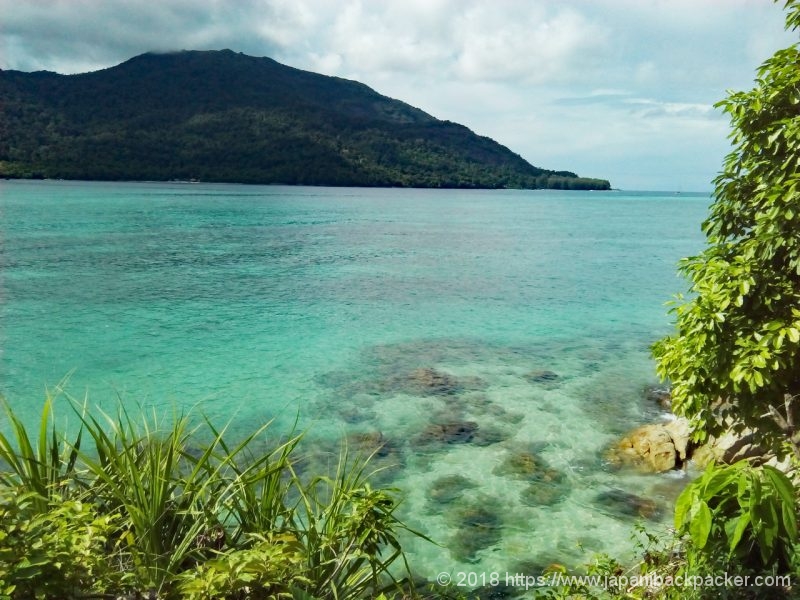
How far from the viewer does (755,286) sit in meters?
5.26

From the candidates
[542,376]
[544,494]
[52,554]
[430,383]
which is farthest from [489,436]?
[52,554]

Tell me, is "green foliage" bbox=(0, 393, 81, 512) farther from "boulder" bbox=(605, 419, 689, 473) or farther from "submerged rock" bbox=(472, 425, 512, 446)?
"boulder" bbox=(605, 419, 689, 473)

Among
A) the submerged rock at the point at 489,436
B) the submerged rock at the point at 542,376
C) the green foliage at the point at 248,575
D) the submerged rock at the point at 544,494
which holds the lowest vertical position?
the submerged rock at the point at 544,494

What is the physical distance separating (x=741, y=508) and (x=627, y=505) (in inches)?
244

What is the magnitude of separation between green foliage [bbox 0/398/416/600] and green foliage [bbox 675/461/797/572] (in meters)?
2.07

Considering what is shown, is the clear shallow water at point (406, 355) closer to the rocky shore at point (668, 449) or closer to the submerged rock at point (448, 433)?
the submerged rock at point (448, 433)

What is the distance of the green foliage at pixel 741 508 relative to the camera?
3.52 m

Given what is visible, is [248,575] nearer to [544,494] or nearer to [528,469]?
[544,494]

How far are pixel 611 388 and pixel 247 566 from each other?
13.5 metres

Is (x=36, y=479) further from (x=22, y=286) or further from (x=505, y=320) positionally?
(x=22, y=286)

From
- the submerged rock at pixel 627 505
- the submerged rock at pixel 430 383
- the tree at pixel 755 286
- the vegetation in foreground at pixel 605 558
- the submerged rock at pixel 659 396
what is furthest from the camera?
the submerged rock at pixel 430 383

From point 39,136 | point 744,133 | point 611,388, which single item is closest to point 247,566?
point 744,133

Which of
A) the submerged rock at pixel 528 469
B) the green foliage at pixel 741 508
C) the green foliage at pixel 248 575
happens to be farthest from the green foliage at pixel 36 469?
the submerged rock at pixel 528 469

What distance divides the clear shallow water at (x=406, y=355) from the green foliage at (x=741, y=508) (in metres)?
4.43
